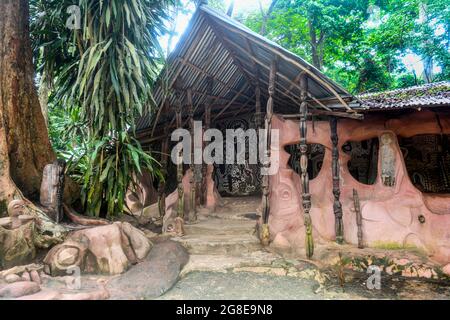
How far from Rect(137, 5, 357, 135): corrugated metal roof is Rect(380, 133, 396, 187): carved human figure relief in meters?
1.08

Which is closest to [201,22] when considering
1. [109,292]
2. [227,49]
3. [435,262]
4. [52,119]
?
[227,49]

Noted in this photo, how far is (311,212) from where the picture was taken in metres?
6.60

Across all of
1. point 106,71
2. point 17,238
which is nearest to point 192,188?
point 106,71

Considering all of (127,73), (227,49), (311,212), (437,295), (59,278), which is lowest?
(437,295)

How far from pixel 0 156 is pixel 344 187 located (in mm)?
6459

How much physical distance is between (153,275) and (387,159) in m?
5.07

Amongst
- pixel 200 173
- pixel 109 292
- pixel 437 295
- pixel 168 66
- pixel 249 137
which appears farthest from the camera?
pixel 249 137

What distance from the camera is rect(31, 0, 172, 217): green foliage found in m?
5.83

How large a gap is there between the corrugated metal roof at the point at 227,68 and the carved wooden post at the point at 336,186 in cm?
48

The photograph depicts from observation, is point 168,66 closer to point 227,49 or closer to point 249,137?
point 227,49

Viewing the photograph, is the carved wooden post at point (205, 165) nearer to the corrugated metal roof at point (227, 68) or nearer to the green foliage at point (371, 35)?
the corrugated metal roof at point (227, 68)

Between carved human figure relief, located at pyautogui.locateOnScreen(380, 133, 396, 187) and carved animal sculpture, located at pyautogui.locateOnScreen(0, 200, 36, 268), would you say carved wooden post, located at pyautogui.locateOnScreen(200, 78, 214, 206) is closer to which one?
carved human figure relief, located at pyautogui.locateOnScreen(380, 133, 396, 187)

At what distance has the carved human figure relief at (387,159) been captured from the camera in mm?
6492

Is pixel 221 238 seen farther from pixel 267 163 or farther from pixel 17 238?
pixel 17 238
